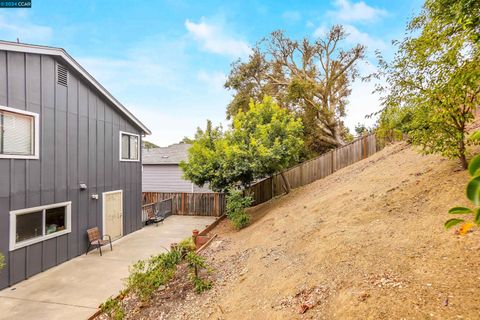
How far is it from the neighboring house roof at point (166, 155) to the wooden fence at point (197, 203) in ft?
11.8

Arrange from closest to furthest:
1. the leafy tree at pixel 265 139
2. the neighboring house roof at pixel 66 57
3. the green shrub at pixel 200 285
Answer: the green shrub at pixel 200 285 < the neighboring house roof at pixel 66 57 < the leafy tree at pixel 265 139

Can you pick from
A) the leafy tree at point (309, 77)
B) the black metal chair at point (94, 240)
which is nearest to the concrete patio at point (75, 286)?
the black metal chair at point (94, 240)

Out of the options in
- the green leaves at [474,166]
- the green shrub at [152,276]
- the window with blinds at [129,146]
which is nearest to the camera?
the green leaves at [474,166]

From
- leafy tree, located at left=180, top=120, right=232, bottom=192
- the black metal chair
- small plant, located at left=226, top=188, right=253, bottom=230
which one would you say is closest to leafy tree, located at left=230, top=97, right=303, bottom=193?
leafy tree, located at left=180, top=120, right=232, bottom=192

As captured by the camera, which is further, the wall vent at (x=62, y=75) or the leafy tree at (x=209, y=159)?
the leafy tree at (x=209, y=159)

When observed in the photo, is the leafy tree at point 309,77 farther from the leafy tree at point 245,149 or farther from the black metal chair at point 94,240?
the black metal chair at point 94,240

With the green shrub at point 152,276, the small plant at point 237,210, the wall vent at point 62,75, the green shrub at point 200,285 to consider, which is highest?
the wall vent at point 62,75

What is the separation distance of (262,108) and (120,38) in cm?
817

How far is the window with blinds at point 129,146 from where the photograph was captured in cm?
1154

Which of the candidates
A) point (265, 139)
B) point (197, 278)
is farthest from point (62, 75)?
point (197, 278)

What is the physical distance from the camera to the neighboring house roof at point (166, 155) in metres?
19.7

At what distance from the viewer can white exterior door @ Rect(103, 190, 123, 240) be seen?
408 inches

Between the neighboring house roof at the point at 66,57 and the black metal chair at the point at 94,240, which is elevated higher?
the neighboring house roof at the point at 66,57

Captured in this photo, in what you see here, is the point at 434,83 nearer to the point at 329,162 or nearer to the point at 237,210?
the point at 237,210
